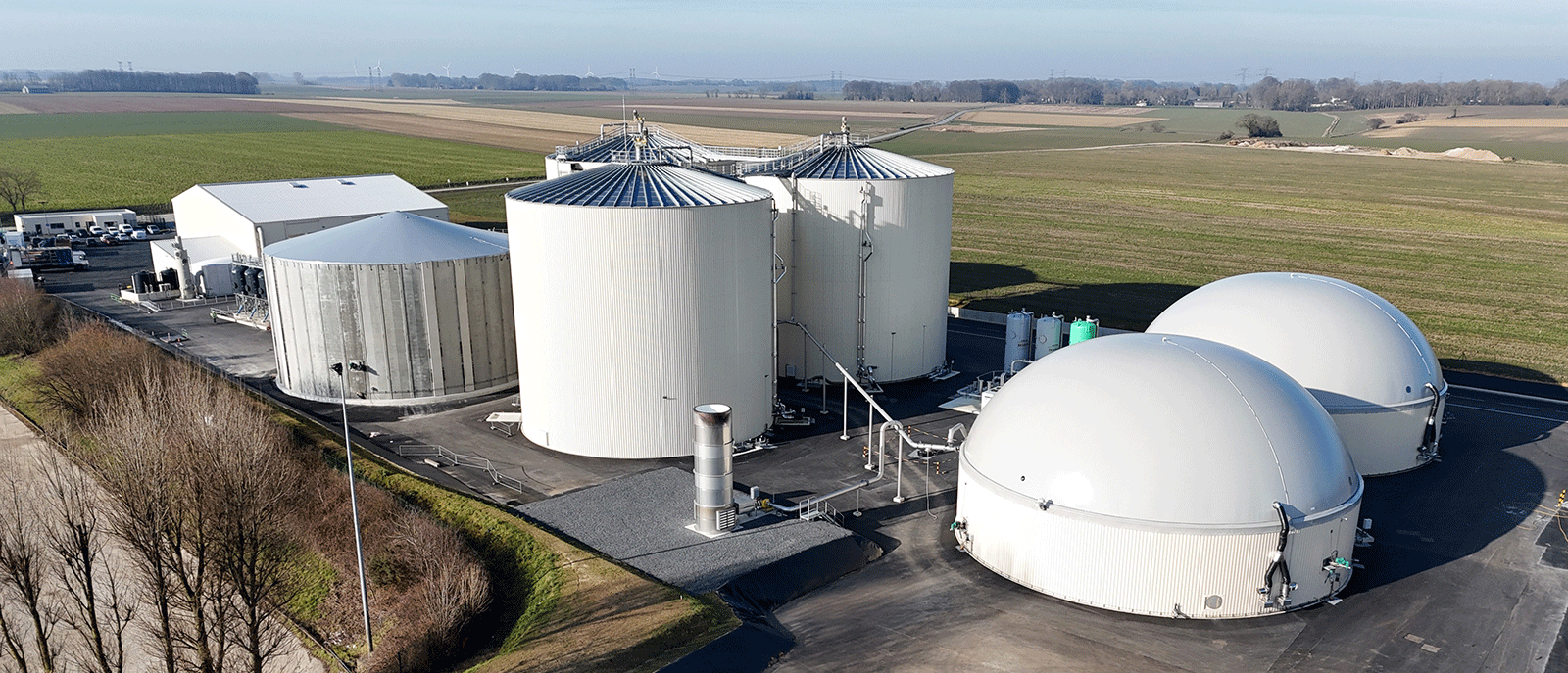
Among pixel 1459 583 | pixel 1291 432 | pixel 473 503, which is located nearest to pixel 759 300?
pixel 473 503

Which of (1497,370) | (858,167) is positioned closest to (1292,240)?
(1497,370)

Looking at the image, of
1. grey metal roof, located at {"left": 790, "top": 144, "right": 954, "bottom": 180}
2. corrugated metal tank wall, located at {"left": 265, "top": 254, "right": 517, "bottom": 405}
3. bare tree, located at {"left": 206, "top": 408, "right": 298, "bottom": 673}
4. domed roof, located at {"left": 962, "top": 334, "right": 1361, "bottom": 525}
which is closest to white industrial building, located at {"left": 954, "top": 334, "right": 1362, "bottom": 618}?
domed roof, located at {"left": 962, "top": 334, "right": 1361, "bottom": 525}

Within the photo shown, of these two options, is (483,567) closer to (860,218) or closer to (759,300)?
(759,300)

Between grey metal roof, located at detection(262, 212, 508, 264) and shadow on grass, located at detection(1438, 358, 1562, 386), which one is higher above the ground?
grey metal roof, located at detection(262, 212, 508, 264)

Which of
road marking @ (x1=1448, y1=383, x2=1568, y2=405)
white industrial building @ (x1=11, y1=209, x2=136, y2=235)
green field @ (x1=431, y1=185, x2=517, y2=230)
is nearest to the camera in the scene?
road marking @ (x1=1448, y1=383, x2=1568, y2=405)

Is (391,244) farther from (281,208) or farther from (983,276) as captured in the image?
(983,276)

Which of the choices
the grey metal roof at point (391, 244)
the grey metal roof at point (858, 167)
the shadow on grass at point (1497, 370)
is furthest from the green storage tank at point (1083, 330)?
the grey metal roof at point (391, 244)

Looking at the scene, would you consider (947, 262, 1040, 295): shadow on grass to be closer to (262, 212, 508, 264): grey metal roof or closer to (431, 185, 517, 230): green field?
(262, 212, 508, 264): grey metal roof
